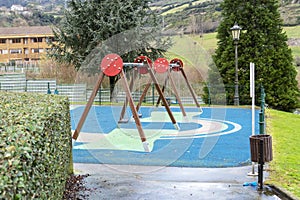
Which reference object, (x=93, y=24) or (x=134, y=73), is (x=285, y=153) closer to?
(x=134, y=73)

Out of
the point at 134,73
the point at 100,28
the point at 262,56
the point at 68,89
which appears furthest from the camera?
the point at 68,89

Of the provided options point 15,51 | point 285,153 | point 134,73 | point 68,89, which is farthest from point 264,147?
point 15,51

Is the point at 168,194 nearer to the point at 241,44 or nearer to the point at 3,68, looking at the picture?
the point at 241,44

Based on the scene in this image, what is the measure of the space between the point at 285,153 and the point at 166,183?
325cm

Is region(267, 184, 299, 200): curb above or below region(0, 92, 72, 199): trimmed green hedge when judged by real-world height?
below

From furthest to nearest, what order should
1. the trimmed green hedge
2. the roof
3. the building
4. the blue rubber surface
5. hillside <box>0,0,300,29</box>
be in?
the roof < the building < hillside <box>0,0,300,29</box> < the blue rubber surface < the trimmed green hedge

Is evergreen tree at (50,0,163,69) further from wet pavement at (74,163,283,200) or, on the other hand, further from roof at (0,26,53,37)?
roof at (0,26,53,37)

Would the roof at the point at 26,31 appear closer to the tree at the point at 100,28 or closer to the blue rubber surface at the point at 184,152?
the tree at the point at 100,28

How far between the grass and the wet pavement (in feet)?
1.11

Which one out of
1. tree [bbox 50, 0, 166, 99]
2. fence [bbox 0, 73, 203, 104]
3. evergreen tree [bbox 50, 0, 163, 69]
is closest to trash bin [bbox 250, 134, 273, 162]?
fence [bbox 0, 73, 203, 104]

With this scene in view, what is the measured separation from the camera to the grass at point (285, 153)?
5.70 metres

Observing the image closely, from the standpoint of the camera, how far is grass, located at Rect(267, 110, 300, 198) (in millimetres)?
5699

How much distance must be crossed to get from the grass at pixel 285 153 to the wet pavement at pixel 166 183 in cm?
34

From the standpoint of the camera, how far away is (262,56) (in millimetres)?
17609
